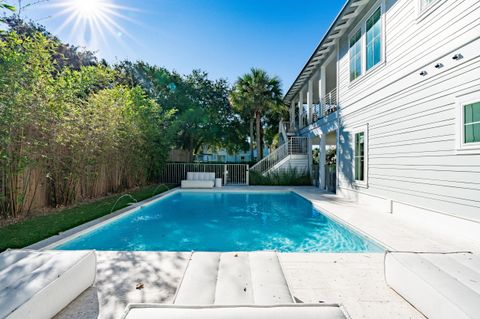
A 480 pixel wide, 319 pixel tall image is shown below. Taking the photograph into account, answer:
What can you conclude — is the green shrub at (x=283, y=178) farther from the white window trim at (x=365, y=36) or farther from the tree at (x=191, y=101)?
the tree at (x=191, y=101)

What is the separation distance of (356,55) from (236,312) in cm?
953

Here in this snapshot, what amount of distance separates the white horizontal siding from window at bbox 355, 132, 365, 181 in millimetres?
473

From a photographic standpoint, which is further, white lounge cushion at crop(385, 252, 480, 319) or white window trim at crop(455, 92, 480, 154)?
white window trim at crop(455, 92, 480, 154)

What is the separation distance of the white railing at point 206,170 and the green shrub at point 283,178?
0.77 m

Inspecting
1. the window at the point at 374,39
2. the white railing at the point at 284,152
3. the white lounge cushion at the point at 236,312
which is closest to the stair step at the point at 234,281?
the white lounge cushion at the point at 236,312

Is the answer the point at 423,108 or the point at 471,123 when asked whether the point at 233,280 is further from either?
the point at 423,108

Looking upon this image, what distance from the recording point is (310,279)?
116 inches

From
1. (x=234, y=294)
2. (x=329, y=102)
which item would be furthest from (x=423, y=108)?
(x=329, y=102)

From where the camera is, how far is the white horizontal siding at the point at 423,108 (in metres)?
4.37

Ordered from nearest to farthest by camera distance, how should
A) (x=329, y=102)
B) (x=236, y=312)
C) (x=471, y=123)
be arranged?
(x=236, y=312) → (x=471, y=123) → (x=329, y=102)

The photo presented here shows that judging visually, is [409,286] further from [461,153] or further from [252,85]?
[252,85]

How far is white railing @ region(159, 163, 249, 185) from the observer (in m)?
14.3

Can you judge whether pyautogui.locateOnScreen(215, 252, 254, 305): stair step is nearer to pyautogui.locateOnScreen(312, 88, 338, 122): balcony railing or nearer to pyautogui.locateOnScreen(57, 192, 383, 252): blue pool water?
pyautogui.locateOnScreen(57, 192, 383, 252): blue pool water

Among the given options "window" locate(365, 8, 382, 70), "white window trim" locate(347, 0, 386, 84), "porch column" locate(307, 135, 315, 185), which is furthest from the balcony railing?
"window" locate(365, 8, 382, 70)
